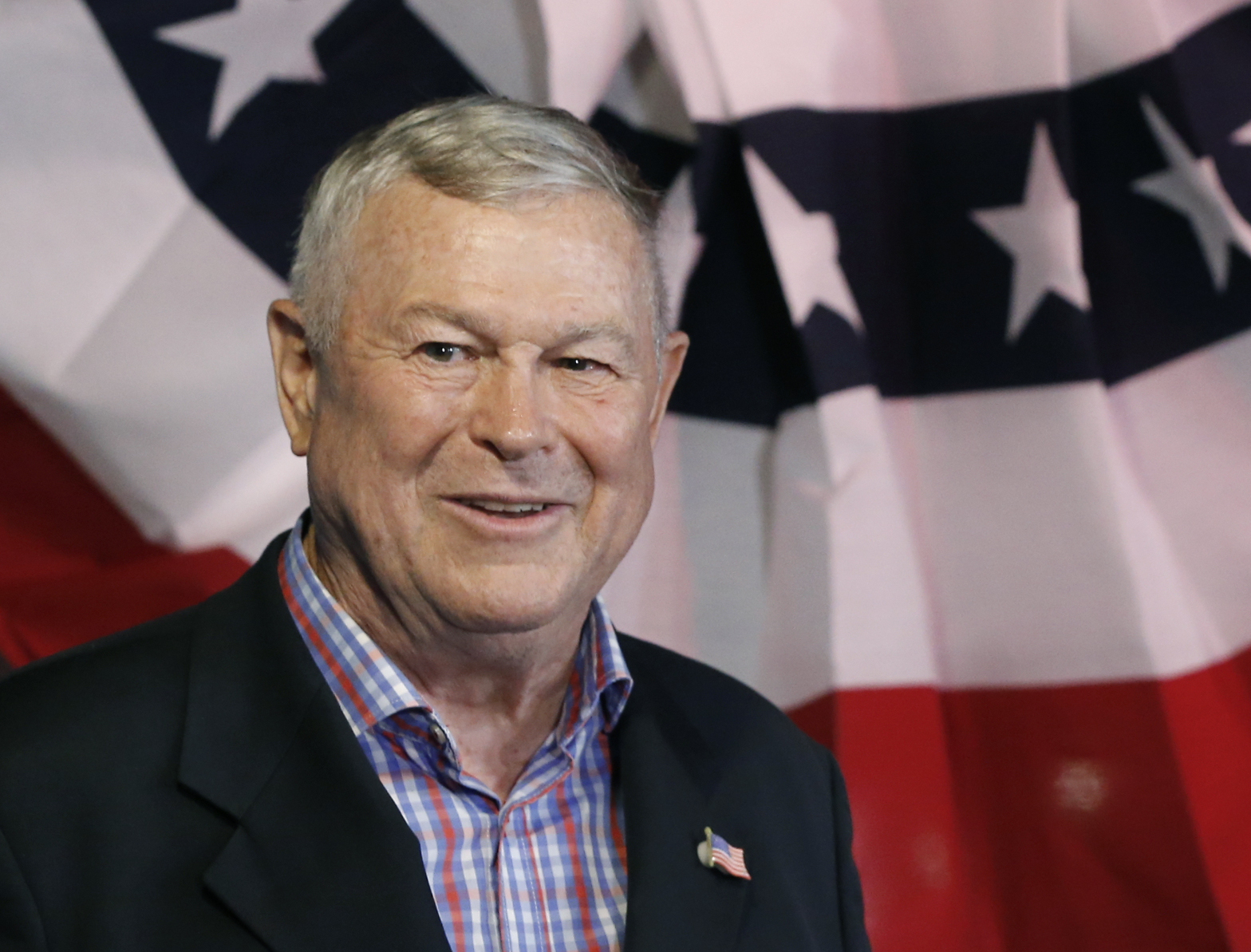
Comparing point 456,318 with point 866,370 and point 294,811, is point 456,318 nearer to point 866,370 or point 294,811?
point 294,811

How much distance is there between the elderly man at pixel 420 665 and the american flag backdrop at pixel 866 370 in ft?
2.04

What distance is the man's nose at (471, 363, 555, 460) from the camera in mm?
1401

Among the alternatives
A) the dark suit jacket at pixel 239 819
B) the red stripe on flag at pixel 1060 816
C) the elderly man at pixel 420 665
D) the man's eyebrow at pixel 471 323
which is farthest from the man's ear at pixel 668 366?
the red stripe on flag at pixel 1060 816

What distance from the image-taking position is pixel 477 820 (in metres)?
1.46

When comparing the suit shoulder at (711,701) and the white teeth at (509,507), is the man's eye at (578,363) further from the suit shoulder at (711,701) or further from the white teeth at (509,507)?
the suit shoulder at (711,701)

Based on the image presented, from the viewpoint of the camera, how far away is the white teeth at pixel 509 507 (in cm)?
145

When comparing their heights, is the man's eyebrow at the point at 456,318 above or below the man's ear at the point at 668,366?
above

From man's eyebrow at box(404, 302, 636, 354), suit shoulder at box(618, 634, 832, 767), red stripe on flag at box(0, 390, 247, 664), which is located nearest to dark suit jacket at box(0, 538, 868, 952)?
suit shoulder at box(618, 634, 832, 767)

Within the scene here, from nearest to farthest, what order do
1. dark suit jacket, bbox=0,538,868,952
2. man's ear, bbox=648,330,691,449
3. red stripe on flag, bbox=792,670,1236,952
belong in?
dark suit jacket, bbox=0,538,868,952
man's ear, bbox=648,330,691,449
red stripe on flag, bbox=792,670,1236,952

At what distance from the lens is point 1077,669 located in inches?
89.2

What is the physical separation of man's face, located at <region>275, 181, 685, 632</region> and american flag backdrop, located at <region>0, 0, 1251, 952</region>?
72 cm

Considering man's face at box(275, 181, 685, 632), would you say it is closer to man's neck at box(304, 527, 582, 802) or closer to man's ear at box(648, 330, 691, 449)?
man's neck at box(304, 527, 582, 802)

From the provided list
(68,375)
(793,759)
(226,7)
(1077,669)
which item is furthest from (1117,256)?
(68,375)

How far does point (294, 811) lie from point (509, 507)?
1.14 ft
